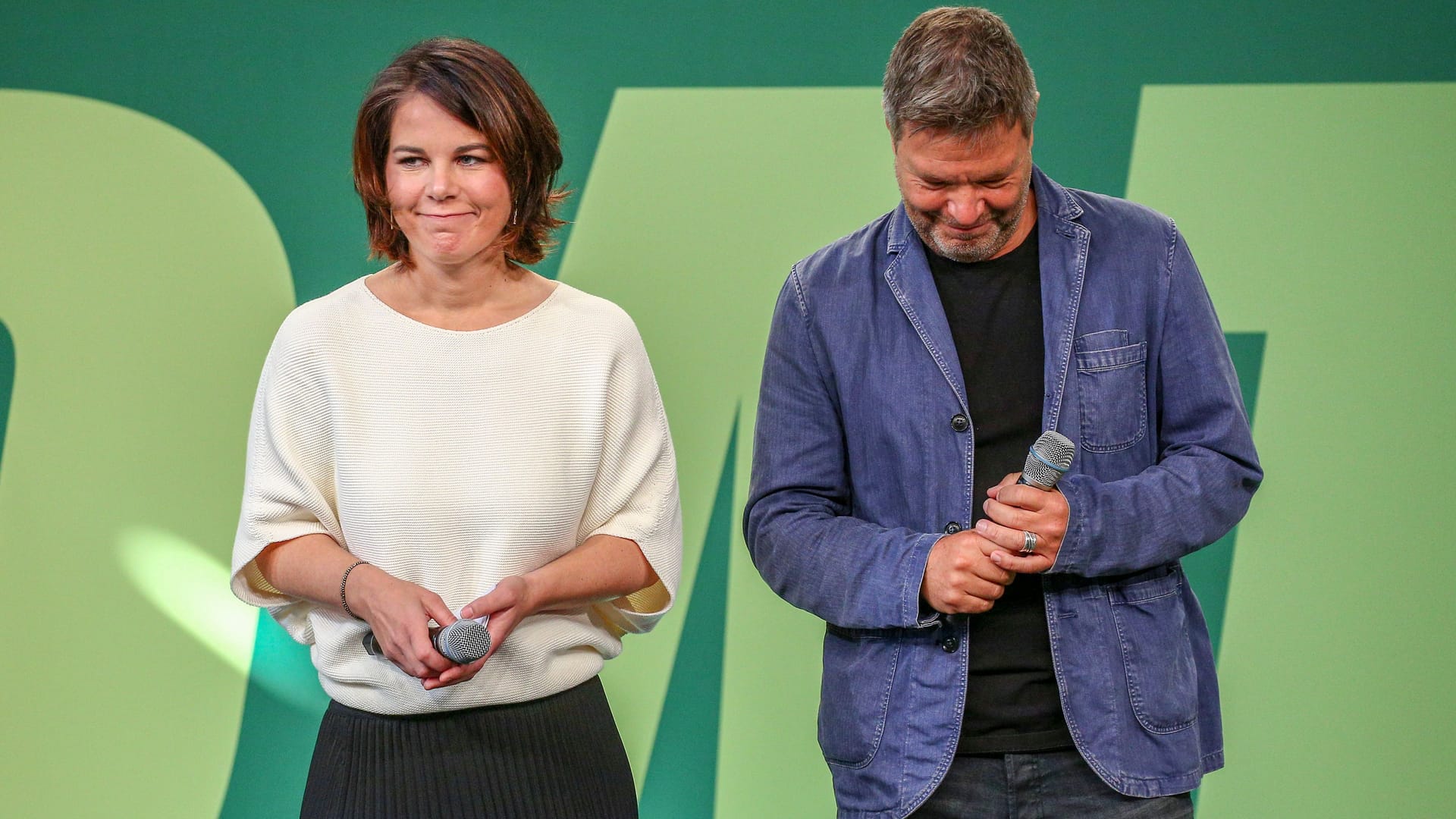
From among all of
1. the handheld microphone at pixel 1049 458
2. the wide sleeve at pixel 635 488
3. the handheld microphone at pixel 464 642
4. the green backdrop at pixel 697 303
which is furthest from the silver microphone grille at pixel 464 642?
the green backdrop at pixel 697 303

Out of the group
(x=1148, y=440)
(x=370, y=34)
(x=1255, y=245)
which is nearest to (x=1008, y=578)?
(x=1148, y=440)

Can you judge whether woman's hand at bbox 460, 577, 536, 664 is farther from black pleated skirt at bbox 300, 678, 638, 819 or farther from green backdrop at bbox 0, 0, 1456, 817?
green backdrop at bbox 0, 0, 1456, 817

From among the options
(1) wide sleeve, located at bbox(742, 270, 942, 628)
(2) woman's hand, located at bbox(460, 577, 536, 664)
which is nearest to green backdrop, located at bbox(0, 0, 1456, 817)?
(1) wide sleeve, located at bbox(742, 270, 942, 628)

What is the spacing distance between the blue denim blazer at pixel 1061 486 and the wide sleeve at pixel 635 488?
124 millimetres

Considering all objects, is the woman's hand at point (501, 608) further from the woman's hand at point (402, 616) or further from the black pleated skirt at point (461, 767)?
the black pleated skirt at point (461, 767)

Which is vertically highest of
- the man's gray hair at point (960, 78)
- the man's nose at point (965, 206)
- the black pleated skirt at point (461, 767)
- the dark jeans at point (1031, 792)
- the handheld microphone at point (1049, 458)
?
the man's gray hair at point (960, 78)

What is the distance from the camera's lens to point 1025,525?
1.58 metres

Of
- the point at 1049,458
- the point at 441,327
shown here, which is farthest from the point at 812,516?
the point at 441,327

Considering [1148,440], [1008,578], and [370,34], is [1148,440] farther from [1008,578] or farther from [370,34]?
[370,34]

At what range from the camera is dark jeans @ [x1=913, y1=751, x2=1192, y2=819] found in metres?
1.64

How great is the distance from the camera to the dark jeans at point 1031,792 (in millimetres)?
1642

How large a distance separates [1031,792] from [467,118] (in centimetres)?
111

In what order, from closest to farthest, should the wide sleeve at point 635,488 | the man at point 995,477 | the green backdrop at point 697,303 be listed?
1. the man at point 995,477
2. the wide sleeve at point 635,488
3. the green backdrop at point 697,303

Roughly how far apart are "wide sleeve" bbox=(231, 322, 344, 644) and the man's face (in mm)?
800
